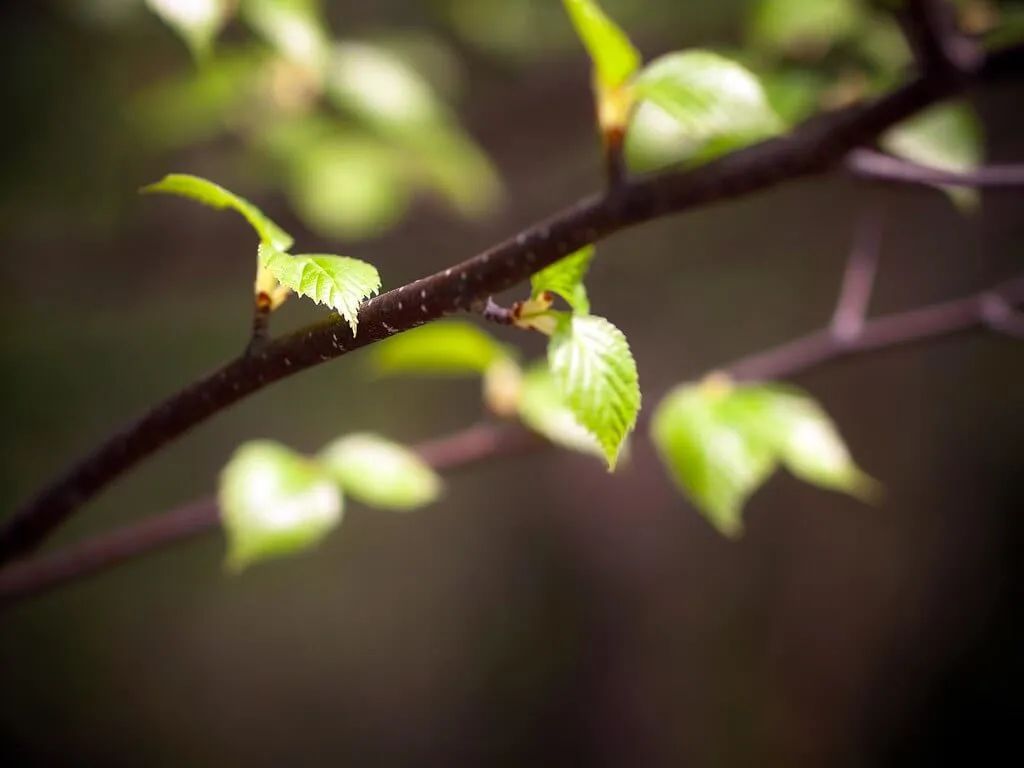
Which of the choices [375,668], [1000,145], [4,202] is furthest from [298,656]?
[1000,145]

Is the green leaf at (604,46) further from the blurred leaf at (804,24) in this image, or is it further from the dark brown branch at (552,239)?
the blurred leaf at (804,24)

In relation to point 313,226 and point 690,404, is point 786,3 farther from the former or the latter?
point 313,226

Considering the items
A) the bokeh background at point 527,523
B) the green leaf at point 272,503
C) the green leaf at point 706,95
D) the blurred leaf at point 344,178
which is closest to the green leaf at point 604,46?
the green leaf at point 706,95

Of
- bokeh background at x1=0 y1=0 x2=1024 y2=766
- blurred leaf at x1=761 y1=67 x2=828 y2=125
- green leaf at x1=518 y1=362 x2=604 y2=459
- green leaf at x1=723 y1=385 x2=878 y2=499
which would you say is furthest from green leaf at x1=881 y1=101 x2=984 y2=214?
bokeh background at x1=0 y1=0 x2=1024 y2=766

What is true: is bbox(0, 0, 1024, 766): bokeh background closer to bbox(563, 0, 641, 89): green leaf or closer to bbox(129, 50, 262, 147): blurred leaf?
bbox(129, 50, 262, 147): blurred leaf

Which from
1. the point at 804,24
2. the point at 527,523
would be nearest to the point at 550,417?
the point at 804,24

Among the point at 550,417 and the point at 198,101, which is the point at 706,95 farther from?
the point at 198,101
